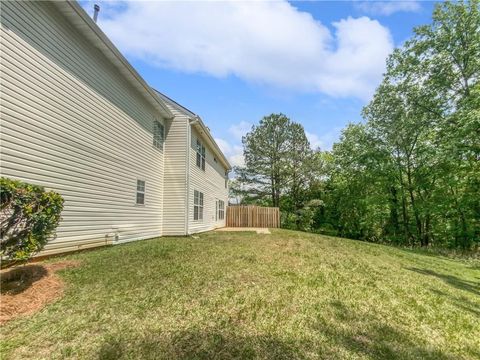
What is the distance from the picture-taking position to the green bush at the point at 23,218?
369 centimetres

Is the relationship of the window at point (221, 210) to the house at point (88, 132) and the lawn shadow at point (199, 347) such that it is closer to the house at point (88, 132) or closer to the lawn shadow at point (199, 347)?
the house at point (88, 132)

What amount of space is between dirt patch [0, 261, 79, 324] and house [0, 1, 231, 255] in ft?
3.75

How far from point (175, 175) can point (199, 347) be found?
30.8 feet

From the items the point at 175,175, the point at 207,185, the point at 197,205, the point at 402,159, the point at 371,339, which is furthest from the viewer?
the point at 402,159

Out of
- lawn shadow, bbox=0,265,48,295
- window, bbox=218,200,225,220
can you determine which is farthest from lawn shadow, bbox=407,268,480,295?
window, bbox=218,200,225,220

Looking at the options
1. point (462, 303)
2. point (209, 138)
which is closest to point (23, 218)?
point (462, 303)

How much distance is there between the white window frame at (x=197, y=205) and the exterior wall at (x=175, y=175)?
132cm

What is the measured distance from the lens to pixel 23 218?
12.7 ft

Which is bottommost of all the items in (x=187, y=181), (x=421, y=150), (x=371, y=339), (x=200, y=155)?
(x=371, y=339)

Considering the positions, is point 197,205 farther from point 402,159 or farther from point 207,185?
point 402,159

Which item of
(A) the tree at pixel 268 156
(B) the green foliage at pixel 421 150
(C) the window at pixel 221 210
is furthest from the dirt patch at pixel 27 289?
(A) the tree at pixel 268 156

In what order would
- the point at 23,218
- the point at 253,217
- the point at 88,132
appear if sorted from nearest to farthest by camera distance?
1. the point at 23,218
2. the point at 88,132
3. the point at 253,217

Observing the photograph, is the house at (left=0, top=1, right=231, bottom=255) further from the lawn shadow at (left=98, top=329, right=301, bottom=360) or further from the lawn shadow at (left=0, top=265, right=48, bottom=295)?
the lawn shadow at (left=98, top=329, right=301, bottom=360)

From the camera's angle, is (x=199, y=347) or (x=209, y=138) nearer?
(x=199, y=347)
